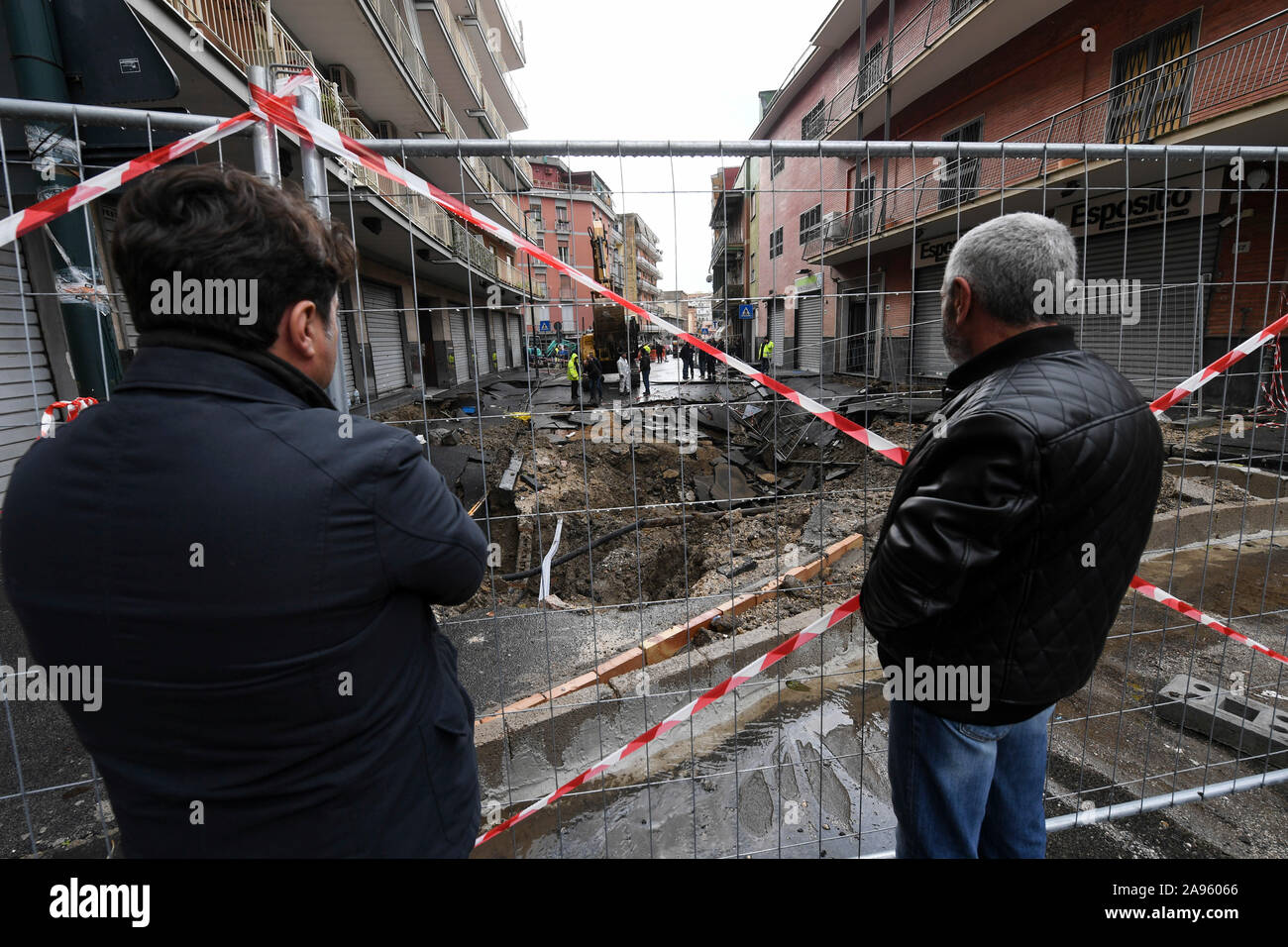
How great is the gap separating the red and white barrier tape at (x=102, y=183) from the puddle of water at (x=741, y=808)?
8.46 feet

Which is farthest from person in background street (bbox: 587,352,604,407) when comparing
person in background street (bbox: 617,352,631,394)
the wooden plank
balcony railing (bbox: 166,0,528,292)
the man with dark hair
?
the man with dark hair

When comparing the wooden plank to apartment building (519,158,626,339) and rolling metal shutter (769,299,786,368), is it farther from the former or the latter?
apartment building (519,158,626,339)

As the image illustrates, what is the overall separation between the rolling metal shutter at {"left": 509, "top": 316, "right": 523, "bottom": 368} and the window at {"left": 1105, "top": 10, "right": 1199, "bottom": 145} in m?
13.1

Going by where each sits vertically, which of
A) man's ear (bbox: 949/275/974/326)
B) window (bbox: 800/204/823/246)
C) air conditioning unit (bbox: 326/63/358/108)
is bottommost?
man's ear (bbox: 949/275/974/326)

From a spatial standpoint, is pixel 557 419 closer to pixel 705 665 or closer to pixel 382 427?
pixel 705 665

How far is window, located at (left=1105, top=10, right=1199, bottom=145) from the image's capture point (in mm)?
10602

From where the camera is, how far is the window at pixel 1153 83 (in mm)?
10602

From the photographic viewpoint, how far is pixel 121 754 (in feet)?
3.15

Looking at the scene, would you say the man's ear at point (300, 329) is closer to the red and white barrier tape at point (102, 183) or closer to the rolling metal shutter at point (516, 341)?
the red and white barrier tape at point (102, 183)

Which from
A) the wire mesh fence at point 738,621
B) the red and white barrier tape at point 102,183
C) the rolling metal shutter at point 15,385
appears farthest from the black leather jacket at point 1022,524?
the rolling metal shutter at point 15,385

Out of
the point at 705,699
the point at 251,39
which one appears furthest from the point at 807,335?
the point at 251,39

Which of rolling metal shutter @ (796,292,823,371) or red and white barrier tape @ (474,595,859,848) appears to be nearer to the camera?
red and white barrier tape @ (474,595,859,848)

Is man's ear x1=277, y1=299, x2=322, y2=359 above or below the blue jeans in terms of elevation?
above
